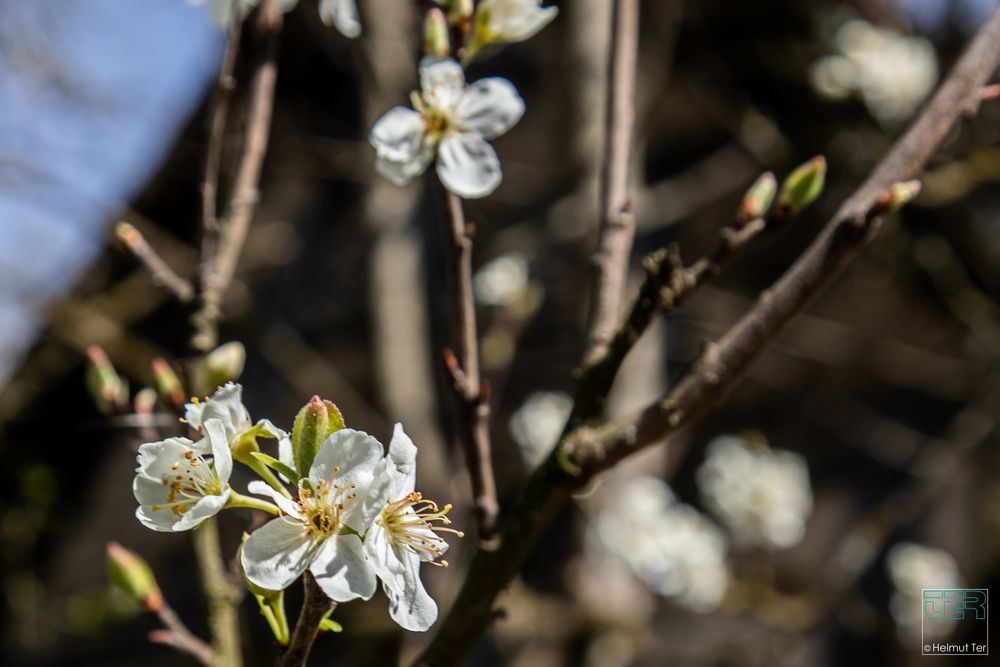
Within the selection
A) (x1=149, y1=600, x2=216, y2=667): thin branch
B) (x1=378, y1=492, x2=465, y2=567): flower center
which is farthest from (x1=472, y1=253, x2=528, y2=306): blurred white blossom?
(x1=378, y1=492, x2=465, y2=567): flower center

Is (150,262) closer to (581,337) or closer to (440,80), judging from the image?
(440,80)

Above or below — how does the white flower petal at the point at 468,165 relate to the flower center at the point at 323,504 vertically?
above

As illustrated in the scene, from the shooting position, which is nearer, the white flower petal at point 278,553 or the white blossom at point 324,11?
the white flower petal at point 278,553

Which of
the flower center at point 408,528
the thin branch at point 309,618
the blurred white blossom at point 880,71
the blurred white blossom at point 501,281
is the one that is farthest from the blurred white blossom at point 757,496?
the thin branch at point 309,618

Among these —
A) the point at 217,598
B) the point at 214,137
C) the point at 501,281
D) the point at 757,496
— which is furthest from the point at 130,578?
the point at 757,496

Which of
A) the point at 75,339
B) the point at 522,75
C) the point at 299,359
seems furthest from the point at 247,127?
the point at 522,75

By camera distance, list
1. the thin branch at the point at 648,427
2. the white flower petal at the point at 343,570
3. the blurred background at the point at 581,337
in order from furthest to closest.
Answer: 1. the blurred background at the point at 581,337
2. the thin branch at the point at 648,427
3. the white flower petal at the point at 343,570

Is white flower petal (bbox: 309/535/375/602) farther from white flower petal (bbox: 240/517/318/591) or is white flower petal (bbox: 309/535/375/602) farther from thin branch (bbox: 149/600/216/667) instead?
thin branch (bbox: 149/600/216/667)

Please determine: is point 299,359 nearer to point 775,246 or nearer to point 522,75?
point 522,75

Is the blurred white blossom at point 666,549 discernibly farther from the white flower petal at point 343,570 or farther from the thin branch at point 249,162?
the white flower petal at point 343,570
